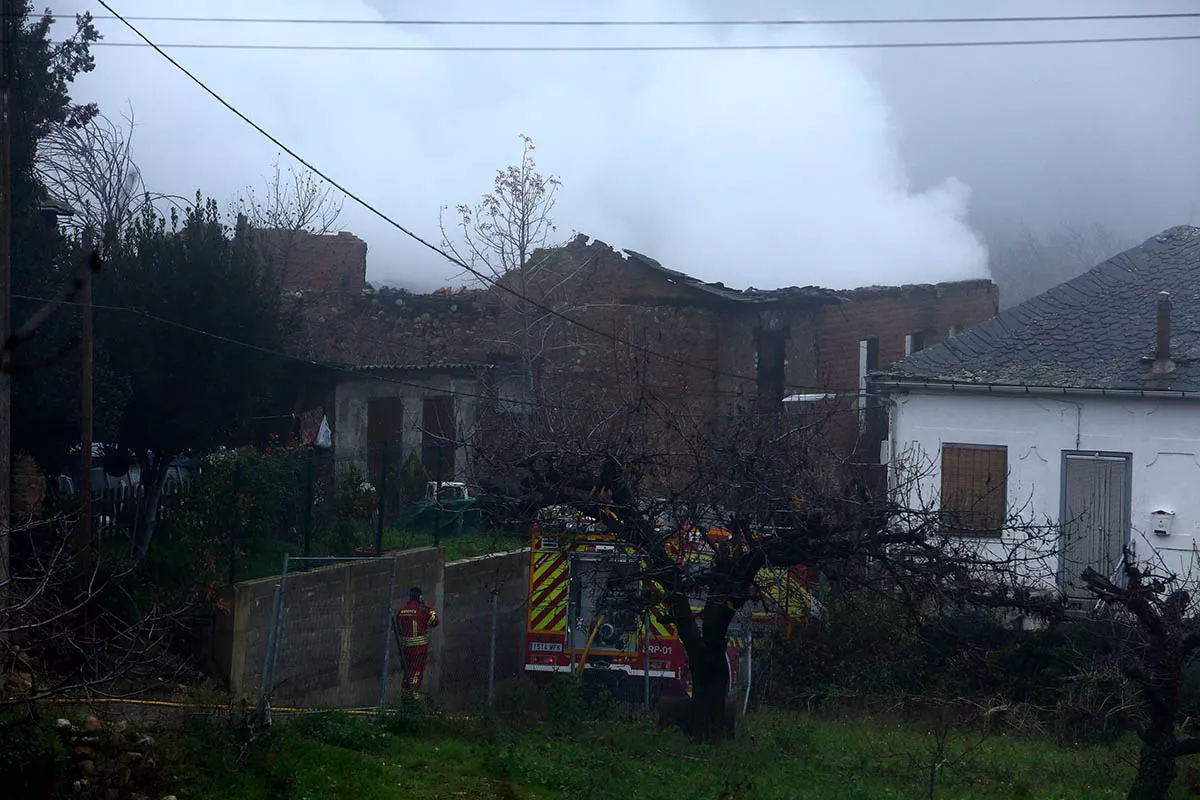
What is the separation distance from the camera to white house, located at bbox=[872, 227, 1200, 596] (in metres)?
17.5

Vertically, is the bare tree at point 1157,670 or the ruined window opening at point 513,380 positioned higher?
the ruined window opening at point 513,380

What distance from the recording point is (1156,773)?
9.84 meters

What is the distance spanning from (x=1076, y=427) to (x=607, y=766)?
11.1m

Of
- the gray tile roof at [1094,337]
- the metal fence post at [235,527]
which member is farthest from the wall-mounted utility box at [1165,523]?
the metal fence post at [235,527]

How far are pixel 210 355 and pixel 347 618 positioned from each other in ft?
14.2

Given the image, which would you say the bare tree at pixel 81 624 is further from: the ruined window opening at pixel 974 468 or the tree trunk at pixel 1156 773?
the ruined window opening at pixel 974 468

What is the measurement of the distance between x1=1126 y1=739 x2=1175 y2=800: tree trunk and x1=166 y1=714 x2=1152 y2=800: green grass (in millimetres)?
733

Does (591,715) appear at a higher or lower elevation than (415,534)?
lower

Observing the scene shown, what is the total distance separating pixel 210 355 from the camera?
15500mm

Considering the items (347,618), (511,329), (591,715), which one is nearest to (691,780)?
(591,715)

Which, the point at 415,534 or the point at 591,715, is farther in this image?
the point at 415,534

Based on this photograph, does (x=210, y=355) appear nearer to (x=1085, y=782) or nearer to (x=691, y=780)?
(x=691, y=780)

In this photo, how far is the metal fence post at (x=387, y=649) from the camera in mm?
12562

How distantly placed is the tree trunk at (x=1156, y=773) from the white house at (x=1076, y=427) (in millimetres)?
6908
